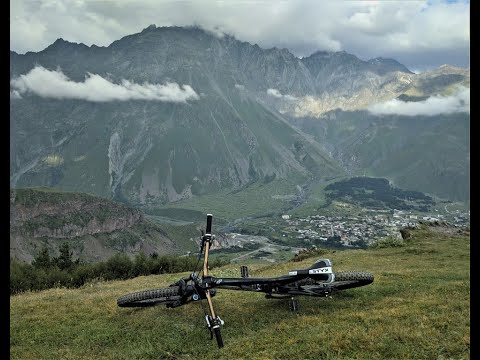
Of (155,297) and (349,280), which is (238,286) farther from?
(349,280)

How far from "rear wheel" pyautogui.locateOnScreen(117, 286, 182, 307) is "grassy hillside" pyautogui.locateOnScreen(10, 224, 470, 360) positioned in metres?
0.88

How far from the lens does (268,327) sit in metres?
13.3

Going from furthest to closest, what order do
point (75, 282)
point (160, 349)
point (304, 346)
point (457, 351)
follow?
point (75, 282), point (160, 349), point (304, 346), point (457, 351)

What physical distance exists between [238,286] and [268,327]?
1.75 m

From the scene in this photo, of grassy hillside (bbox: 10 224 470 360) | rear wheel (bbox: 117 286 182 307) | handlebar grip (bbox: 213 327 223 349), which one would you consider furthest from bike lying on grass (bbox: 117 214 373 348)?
grassy hillside (bbox: 10 224 470 360)

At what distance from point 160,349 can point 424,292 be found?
38.2ft

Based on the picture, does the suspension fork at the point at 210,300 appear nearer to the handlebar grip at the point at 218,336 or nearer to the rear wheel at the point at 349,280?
the handlebar grip at the point at 218,336

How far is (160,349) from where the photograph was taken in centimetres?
1226

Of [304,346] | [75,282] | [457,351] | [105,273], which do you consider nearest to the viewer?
[457,351]

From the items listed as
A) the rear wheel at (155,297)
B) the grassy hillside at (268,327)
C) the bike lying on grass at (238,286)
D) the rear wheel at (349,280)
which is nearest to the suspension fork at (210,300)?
the bike lying on grass at (238,286)

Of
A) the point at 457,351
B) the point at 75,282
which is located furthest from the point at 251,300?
the point at 75,282

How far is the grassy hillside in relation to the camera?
1097 cm
